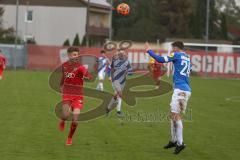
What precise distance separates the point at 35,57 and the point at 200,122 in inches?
1665

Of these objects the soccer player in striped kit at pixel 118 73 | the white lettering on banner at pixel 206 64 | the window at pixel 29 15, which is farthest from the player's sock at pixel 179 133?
the window at pixel 29 15

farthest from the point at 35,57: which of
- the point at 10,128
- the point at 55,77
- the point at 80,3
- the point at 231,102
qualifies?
the point at 10,128

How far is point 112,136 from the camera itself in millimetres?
15414

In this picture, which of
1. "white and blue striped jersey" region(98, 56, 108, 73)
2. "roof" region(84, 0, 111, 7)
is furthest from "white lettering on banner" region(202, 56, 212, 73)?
"roof" region(84, 0, 111, 7)

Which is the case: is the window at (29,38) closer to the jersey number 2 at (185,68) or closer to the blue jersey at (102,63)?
the blue jersey at (102,63)

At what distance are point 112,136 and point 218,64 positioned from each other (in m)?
42.0

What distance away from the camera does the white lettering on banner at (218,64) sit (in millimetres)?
56031

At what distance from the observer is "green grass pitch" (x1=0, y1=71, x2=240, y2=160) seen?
12625 millimetres

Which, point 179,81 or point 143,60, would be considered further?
point 143,60

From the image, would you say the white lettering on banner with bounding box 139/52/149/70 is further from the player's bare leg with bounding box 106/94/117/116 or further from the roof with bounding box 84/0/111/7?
the player's bare leg with bounding box 106/94/117/116

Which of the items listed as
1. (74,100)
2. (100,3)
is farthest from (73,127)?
(100,3)

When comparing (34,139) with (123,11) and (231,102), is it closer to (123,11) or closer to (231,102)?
(123,11)

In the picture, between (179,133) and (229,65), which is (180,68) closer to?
(179,133)

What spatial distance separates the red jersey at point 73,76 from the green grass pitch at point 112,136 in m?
1.12
